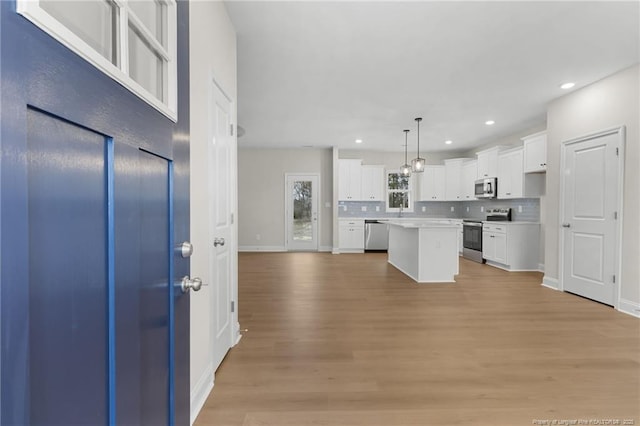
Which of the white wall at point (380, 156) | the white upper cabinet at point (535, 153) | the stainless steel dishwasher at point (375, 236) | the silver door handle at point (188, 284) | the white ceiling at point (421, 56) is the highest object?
the white ceiling at point (421, 56)

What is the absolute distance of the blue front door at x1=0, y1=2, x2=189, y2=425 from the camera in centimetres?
42

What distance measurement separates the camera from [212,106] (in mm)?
2010

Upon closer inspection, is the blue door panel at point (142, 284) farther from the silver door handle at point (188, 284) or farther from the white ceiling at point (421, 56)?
the white ceiling at point (421, 56)

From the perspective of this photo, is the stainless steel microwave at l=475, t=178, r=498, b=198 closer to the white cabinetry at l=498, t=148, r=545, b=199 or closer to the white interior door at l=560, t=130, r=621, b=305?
the white cabinetry at l=498, t=148, r=545, b=199

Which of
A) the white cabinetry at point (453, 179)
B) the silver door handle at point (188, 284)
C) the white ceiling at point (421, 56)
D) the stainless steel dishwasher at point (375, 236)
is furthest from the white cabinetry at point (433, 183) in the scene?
the silver door handle at point (188, 284)

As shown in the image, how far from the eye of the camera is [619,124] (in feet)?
11.4

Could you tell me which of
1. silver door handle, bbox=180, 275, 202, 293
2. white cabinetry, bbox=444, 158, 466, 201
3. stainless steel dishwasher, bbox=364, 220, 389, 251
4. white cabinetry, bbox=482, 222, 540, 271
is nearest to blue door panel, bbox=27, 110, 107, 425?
silver door handle, bbox=180, 275, 202, 293

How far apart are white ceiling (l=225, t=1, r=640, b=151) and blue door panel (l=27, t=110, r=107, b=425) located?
7.65 feet

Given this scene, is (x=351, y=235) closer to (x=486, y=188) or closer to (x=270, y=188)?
(x=270, y=188)

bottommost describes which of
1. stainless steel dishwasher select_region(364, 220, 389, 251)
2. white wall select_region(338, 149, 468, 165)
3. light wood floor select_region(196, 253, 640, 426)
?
light wood floor select_region(196, 253, 640, 426)

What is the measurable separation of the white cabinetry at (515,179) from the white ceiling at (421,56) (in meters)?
0.76

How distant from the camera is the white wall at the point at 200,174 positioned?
1657 mm

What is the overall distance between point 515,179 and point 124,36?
21.7 feet

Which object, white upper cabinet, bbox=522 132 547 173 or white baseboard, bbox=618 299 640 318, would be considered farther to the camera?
white upper cabinet, bbox=522 132 547 173
